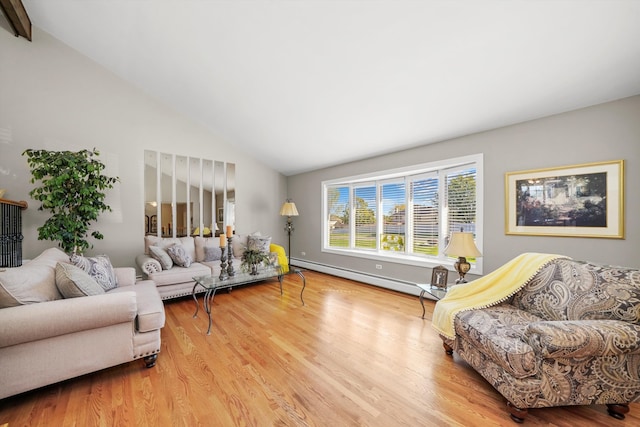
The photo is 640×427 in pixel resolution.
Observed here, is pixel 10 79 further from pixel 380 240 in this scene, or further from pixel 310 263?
pixel 380 240

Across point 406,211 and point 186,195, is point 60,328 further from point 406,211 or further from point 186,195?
point 406,211

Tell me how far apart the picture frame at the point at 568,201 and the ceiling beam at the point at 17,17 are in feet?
20.9

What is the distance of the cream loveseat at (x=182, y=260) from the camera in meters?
3.37

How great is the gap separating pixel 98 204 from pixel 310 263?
392 centimetres

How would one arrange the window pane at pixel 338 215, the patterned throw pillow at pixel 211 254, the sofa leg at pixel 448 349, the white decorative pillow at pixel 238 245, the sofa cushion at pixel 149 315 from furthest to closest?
the window pane at pixel 338 215
the white decorative pillow at pixel 238 245
the patterned throw pillow at pixel 211 254
the sofa leg at pixel 448 349
the sofa cushion at pixel 149 315

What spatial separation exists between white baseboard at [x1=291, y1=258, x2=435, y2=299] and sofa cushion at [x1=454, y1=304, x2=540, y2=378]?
5.43 ft

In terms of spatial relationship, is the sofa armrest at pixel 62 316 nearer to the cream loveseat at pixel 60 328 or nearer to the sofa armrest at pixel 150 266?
the cream loveseat at pixel 60 328

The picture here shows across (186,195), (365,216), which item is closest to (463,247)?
(365,216)

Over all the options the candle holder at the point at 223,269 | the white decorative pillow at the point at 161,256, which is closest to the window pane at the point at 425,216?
the candle holder at the point at 223,269

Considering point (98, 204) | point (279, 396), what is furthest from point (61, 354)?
point (98, 204)

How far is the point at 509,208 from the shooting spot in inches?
110

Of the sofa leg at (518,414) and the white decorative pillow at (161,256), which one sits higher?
the white decorative pillow at (161,256)

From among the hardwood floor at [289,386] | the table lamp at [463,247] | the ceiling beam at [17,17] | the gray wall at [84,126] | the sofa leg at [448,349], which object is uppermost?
the ceiling beam at [17,17]

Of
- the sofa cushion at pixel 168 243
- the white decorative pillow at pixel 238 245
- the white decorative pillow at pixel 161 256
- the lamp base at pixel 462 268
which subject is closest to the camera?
the lamp base at pixel 462 268
